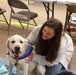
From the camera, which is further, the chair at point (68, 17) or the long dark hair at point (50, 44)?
the chair at point (68, 17)

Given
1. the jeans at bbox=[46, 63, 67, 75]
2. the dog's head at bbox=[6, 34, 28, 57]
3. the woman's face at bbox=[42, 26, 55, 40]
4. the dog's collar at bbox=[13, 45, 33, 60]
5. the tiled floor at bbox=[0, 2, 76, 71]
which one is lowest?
the tiled floor at bbox=[0, 2, 76, 71]

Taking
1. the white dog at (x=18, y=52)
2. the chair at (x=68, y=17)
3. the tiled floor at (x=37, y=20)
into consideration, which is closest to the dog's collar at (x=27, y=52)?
the white dog at (x=18, y=52)

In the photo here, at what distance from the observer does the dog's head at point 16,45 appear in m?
1.88

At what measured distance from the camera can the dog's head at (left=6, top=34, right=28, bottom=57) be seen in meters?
1.88

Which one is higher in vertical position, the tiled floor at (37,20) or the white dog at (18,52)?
the white dog at (18,52)

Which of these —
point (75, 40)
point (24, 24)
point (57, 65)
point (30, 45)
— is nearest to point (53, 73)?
point (57, 65)

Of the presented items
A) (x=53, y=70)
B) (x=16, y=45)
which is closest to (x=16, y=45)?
(x=16, y=45)

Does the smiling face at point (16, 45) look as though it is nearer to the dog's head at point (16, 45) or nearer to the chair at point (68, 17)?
the dog's head at point (16, 45)

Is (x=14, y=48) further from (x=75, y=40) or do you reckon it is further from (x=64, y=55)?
(x=75, y=40)

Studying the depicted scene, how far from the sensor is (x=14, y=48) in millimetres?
1888

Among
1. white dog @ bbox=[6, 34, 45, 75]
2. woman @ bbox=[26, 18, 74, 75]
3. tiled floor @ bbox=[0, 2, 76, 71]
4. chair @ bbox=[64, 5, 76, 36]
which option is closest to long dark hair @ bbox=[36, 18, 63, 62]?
woman @ bbox=[26, 18, 74, 75]

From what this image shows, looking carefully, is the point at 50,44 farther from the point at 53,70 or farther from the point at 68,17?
the point at 68,17

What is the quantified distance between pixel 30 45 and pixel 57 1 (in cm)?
162

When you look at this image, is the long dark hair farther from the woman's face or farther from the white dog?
the white dog
